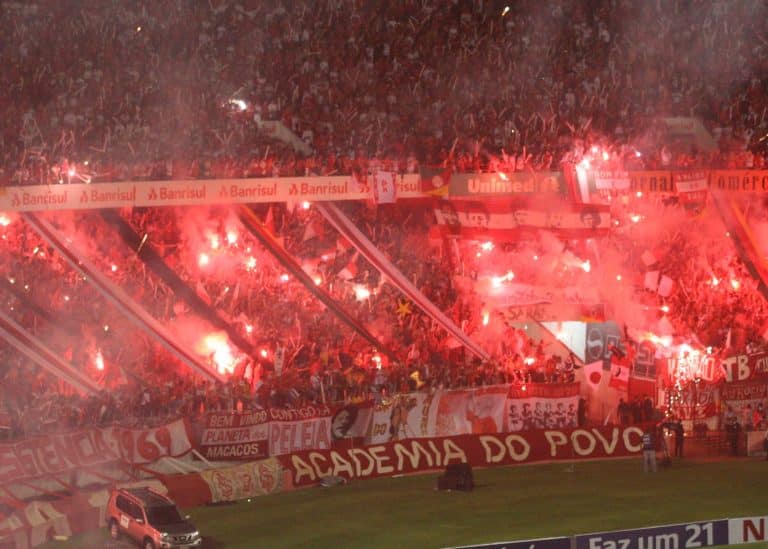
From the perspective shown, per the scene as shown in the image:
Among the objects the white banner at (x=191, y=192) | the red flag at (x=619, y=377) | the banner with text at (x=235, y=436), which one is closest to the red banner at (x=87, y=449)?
the banner with text at (x=235, y=436)

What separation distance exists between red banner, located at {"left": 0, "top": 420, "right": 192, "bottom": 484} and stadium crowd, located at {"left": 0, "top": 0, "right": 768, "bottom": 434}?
2123 mm

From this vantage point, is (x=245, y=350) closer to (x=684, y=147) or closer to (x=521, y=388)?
(x=521, y=388)

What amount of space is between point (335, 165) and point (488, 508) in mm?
10074

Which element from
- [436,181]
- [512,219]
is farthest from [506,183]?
[436,181]

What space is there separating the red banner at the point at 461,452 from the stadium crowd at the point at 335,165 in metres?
1.52

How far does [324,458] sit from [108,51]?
15.0 m

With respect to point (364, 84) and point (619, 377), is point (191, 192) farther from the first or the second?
point (619, 377)

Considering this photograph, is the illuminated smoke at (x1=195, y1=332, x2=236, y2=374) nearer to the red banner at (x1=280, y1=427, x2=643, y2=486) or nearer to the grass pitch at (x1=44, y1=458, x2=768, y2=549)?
the red banner at (x1=280, y1=427, x2=643, y2=486)

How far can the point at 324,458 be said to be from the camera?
2625 cm

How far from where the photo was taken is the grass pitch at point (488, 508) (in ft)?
66.2

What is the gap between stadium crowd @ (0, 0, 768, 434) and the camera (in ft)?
94.3

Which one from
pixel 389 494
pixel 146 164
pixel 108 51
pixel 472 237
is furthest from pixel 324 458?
pixel 108 51

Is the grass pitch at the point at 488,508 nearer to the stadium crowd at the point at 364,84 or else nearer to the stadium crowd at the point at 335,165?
the stadium crowd at the point at 335,165

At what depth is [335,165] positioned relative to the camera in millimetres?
28609
